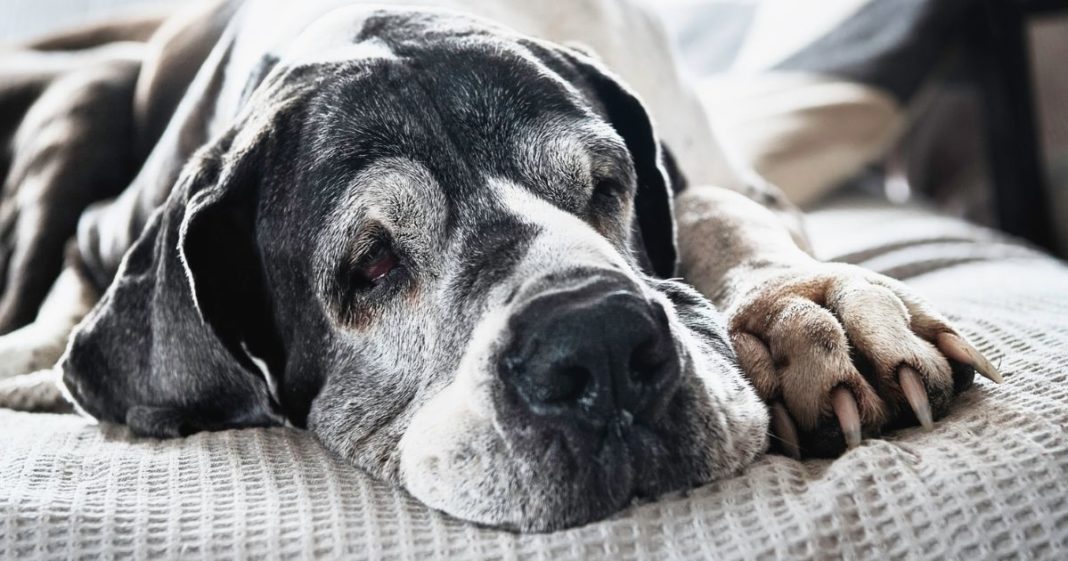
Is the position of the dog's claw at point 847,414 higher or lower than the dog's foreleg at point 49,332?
higher

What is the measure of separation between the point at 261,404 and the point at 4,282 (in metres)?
1.39

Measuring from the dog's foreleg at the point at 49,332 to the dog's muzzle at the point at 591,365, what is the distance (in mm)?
1275

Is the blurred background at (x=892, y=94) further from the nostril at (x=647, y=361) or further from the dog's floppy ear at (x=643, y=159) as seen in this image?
the nostril at (x=647, y=361)

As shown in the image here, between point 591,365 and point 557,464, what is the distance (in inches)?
5.0

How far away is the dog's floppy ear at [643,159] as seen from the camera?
74.9 inches

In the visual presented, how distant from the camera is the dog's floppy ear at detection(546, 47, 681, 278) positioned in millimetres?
1902

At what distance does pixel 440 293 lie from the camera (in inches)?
60.5

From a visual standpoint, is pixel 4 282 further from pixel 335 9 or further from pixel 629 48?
pixel 629 48

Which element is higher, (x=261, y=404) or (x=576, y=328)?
(x=576, y=328)

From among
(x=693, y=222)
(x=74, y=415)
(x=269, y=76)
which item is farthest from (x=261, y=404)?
(x=693, y=222)

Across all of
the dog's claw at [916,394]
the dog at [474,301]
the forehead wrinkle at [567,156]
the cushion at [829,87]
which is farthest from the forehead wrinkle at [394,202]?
the cushion at [829,87]

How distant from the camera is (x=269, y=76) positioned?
6.16ft

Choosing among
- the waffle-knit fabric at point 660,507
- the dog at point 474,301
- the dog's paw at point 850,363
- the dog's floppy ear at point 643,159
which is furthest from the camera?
the dog's floppy ear at point 643,159

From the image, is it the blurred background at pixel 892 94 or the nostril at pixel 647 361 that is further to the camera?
the blurred background at pixel 892 94
